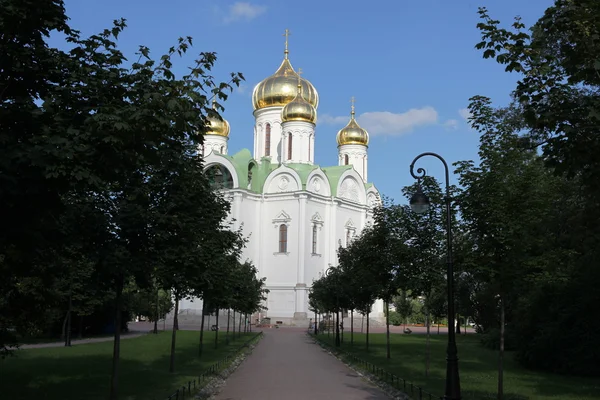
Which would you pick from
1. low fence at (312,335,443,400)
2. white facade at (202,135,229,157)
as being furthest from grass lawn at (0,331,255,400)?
white facade at (202,135,229,157)

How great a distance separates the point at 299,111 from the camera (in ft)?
205

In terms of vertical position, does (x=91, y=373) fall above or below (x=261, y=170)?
below

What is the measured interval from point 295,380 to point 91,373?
6.08 meters

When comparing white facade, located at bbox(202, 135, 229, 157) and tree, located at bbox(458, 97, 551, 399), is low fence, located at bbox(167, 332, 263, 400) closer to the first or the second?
tree, located at bbox(458, 97, 551, 399)

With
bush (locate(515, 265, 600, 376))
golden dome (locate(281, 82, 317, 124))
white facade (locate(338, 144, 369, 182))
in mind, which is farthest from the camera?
white facade (locate(338, 144, 369, 182))

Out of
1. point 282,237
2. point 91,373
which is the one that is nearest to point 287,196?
point 282,237

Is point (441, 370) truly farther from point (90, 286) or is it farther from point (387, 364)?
point (90, 286)

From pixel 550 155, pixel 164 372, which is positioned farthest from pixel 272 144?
pixel 550 155

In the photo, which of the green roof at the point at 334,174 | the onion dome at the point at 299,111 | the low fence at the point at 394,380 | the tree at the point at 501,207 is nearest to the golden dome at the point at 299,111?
the onion dome at the point at 299,111

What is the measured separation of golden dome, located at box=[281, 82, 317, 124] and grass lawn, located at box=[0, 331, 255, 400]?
38.6 meters

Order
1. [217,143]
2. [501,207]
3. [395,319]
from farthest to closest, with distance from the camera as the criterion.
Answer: [395,319] < [217,143] < [501,207]

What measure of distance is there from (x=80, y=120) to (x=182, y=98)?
1.27 metres

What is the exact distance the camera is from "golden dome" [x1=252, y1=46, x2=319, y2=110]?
66.7 m

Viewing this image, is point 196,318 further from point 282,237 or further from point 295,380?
point 295,380
